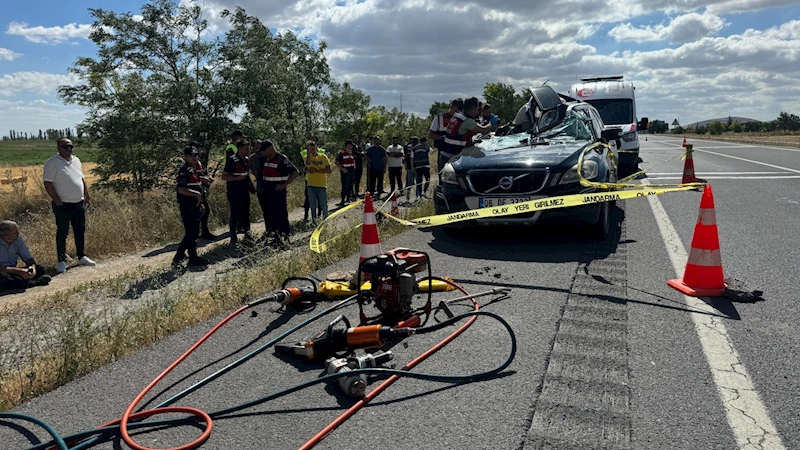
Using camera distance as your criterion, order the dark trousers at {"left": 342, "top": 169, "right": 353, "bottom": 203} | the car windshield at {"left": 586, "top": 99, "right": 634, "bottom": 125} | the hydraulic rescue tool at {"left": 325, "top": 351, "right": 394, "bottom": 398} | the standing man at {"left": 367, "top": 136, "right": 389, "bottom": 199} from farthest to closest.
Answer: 1. the car windshield at {"left": 586, "top": 99, "right": 634, "bottom": 125}
2. the standing man at {"left": 367, "top": 136, "right": 389, "bottom": 199}
3. the dark trousers at {"left": 342, "top": 169, "right": 353, "bottom": 203}
4. the hydraulic rescue tool at {"left": 325, "top": 351, "right": 394, "bottom": 398}

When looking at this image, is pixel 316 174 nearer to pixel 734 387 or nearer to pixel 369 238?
pixel 369 238

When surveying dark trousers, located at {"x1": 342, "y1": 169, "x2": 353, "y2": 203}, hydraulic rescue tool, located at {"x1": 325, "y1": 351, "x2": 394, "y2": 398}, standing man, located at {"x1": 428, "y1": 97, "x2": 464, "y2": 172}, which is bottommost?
hydraulic rescue tool, located at {"x1": 325, "y1": 351, "x2": 394, "y2": 398}

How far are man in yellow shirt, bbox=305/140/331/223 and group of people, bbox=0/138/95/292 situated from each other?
3.77 metres

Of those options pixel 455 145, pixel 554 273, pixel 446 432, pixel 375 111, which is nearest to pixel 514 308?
pixel 554 273

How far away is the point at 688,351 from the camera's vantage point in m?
3.44

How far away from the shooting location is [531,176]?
6547 millimetres

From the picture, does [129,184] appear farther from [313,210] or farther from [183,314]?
[183,314]

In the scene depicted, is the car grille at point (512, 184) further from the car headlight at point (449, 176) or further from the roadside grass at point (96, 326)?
the roadside grass at point (96, 326)

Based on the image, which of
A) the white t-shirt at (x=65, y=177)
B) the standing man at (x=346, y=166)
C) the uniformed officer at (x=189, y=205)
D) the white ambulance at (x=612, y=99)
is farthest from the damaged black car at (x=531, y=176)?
the white ambulance at (x=612, y=99)

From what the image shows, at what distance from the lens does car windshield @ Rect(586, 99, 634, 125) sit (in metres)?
15.8

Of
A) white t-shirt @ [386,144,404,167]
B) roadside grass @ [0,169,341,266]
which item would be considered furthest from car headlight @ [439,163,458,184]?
white t-shirt @ [386,144,404,167]

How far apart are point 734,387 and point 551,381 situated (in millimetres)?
939

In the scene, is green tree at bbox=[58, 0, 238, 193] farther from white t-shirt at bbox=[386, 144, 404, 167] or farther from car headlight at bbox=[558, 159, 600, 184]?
car headlight at bbox=[558, 159, 600, 184]

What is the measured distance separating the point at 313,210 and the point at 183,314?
20.6 ft
